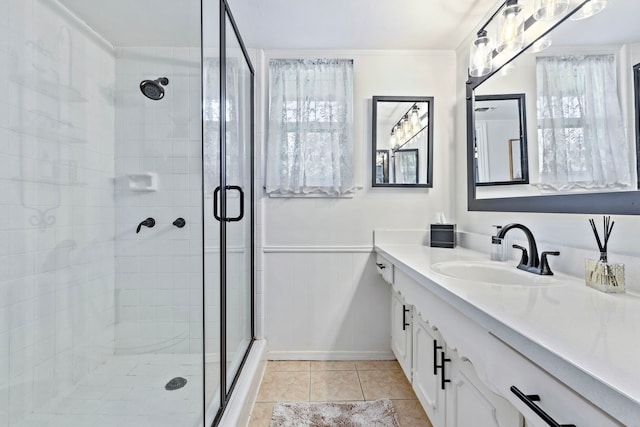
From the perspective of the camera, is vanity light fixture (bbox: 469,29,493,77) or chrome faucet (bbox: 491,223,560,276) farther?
vanity light fixture (bbox: 469,29,493,77)

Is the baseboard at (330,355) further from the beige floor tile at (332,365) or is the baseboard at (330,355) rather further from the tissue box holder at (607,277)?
the tissue box holder at (607,277)

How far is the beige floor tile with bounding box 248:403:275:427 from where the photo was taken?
1624mm

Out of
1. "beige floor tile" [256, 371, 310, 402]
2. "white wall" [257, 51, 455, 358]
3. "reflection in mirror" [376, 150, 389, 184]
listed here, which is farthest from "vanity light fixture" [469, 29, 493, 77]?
"beige floor tile" [256, 371, 310, 402]

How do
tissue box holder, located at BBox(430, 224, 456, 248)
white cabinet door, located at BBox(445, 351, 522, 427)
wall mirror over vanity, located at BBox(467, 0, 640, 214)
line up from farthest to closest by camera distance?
1. tissue box holder, located at BBox(430, 224, 456, 248)
2. wall mirror over vanity, located at BBox(467, 0, 640, 214)
3. white cabinet door, located at BBox(445, 351, 522, 427)

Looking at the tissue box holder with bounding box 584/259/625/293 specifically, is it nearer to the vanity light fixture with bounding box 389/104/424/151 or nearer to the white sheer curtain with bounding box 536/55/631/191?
the white sheer curtain with bounding box 536/55/631/191

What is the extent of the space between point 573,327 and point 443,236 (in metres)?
1.47

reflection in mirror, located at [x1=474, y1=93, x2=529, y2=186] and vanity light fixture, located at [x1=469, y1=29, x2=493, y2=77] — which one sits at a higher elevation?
vanity light fixture, located at [x1=469, y1=29, x2=493, y2=77]

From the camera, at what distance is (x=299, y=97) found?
2215 mm

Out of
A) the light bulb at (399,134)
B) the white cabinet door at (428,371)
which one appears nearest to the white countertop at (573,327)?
the white cabinet door at (428,371)

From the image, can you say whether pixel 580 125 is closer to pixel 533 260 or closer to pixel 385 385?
pixel 533 260

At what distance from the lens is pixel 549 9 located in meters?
1.29

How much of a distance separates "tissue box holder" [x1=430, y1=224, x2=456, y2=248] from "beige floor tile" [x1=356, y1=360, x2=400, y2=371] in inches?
35.0

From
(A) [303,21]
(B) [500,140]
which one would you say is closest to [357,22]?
(A) [303,21]

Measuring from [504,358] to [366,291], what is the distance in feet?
5.19
